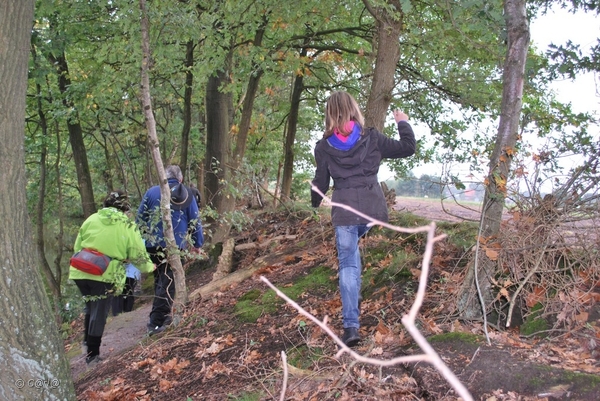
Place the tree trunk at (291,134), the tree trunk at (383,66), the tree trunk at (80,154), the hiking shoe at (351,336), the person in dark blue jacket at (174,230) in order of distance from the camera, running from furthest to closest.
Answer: the tree trunk at (291,134) → the tree trunk at (80,154) → the tree trunk at (383,66) → the person in dark blue jacket at (174,230) → the hiking shoe at (351,336)

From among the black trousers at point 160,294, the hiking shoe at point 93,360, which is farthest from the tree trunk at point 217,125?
the hiking shoe at point 93,360

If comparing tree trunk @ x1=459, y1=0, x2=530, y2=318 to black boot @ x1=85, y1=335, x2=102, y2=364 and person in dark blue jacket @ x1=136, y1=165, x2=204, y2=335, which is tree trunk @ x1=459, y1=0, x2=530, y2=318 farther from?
black boot @ x1=85, y1=335, x2=102, y2=364

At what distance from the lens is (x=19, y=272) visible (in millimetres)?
4051

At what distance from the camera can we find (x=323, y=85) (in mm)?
14289

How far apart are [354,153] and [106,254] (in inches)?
133

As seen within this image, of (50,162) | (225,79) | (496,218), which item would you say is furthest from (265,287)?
(50,162)

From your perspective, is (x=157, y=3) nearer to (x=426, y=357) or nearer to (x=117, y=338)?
(x=117, y=338)

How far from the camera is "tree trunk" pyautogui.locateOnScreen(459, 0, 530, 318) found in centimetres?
421

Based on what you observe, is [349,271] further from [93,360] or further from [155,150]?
[93,360]

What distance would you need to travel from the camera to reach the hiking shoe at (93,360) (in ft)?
20.8

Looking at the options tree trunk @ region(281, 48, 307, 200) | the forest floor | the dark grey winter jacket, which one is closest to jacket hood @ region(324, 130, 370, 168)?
the dark grey winter jacket

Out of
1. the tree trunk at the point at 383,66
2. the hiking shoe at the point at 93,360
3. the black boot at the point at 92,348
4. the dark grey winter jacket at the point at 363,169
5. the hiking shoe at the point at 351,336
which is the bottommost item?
the hiking shoe at the point at 93,360

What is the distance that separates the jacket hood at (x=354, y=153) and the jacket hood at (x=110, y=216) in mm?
2931

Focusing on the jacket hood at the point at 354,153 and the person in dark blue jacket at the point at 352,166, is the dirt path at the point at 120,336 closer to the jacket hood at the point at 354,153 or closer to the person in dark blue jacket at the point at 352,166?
the person in dark blue jacket at the point at 352,166
